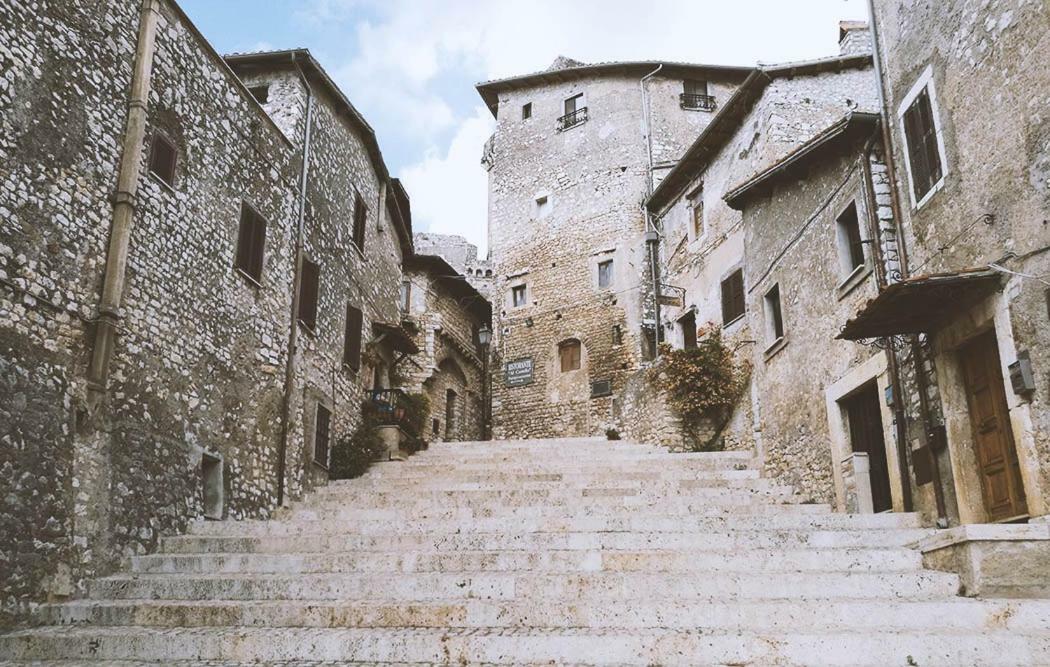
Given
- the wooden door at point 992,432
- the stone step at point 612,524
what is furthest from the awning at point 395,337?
the wooden door at point 992,432

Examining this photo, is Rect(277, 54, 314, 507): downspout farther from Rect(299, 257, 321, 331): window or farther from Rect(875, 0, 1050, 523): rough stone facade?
→ Rect(875, 0, 1050, 523): rough stone facade

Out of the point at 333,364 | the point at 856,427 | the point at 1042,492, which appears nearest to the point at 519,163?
the point at 333,364

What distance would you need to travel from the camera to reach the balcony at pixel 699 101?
25969 mm

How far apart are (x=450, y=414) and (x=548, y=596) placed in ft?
64.3

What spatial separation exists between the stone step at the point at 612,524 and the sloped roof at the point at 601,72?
1909 cm

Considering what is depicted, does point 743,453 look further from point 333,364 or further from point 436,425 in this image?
point 436,425

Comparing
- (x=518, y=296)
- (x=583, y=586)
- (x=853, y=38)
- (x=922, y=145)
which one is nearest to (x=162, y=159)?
(x=583, y=586)

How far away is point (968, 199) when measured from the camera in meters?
7.98

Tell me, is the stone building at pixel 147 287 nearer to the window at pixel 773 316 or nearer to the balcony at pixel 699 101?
the window at pixel 773 316

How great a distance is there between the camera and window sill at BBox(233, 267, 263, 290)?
37.9ft

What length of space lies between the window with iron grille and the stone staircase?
11.7ft

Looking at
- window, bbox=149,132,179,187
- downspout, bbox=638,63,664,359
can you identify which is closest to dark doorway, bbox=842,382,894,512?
window, bbox=149,132,179,187

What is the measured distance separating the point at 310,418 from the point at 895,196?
358 inches

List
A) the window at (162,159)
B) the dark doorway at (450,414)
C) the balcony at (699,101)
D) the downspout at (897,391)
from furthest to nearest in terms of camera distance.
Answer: the balcony at (699,101) < the dark doorway at (450,414) < the window at (162,159) < the downspout at (897,391)
